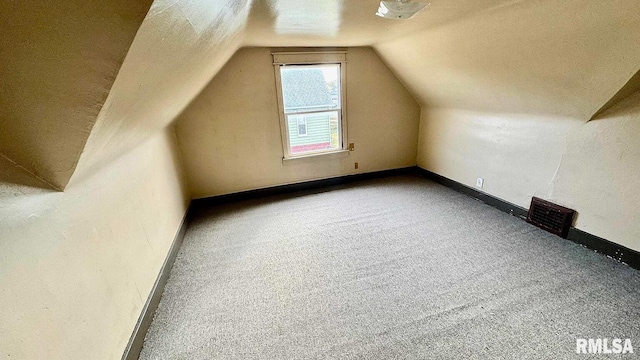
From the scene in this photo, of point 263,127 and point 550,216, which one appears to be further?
point 263,127

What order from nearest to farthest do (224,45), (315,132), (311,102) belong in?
(224,45)
(311,102)
(315,132)

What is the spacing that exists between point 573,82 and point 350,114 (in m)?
2.25

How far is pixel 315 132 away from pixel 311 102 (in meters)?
0.41

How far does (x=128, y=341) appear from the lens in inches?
54.9

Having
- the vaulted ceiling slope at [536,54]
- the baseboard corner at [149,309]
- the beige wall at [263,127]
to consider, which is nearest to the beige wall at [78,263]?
the baseboard corner at [149,309]

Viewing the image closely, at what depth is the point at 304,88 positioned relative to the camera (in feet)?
11.1

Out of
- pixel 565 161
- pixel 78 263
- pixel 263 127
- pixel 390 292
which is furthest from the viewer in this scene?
pixel 263 127

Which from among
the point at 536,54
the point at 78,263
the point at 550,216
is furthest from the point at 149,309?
the point at 550,216

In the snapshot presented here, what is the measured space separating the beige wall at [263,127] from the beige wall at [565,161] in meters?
0.85

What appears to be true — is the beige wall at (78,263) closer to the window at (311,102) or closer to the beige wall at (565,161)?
the window at (311,102)

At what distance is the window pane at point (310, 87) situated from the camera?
328cm

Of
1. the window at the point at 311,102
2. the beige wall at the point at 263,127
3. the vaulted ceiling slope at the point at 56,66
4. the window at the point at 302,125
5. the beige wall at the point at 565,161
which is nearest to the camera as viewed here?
the vaulted ceiling slope at the point at 56,66

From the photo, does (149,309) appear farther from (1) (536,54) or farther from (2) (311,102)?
(1) (536,54)

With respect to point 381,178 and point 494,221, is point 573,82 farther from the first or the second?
point 381,178
